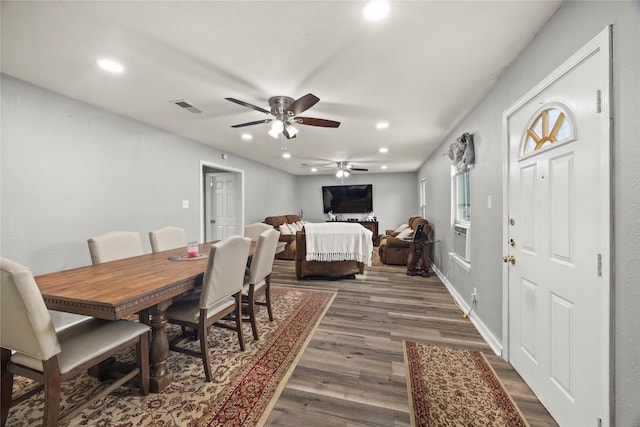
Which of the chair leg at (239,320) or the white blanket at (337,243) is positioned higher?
the white blanket at (337,243)

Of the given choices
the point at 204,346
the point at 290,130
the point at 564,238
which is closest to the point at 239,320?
the point at 204,346

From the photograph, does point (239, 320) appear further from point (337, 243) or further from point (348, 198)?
point (348, 198)

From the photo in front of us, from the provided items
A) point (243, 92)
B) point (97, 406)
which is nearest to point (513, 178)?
point (243, 92)

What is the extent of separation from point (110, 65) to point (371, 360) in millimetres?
3180

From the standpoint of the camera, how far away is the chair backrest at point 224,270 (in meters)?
1.70

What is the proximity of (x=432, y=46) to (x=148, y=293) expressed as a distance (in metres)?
2.40

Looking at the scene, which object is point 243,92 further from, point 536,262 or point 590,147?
point 536,262

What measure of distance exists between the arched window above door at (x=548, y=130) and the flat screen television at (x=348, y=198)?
656cm

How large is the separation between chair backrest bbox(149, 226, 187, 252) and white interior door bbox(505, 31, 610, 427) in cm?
340

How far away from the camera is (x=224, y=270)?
5.96 ft

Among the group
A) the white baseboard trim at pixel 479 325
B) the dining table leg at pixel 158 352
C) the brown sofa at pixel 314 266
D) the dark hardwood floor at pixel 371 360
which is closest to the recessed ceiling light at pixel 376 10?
the dining table leg at pixel 158 352

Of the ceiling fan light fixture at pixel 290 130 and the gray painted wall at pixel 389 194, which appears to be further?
the gray painted wall at pixel 389 194

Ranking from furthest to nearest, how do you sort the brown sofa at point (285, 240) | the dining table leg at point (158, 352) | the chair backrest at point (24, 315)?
the brown sofa at point (285, 240), the dining table leg at point (158, 352), the chair backrest at point (24, 315)

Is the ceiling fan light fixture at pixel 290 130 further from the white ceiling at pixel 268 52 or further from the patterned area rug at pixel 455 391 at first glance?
the patterned area rug at pixel 455 391
